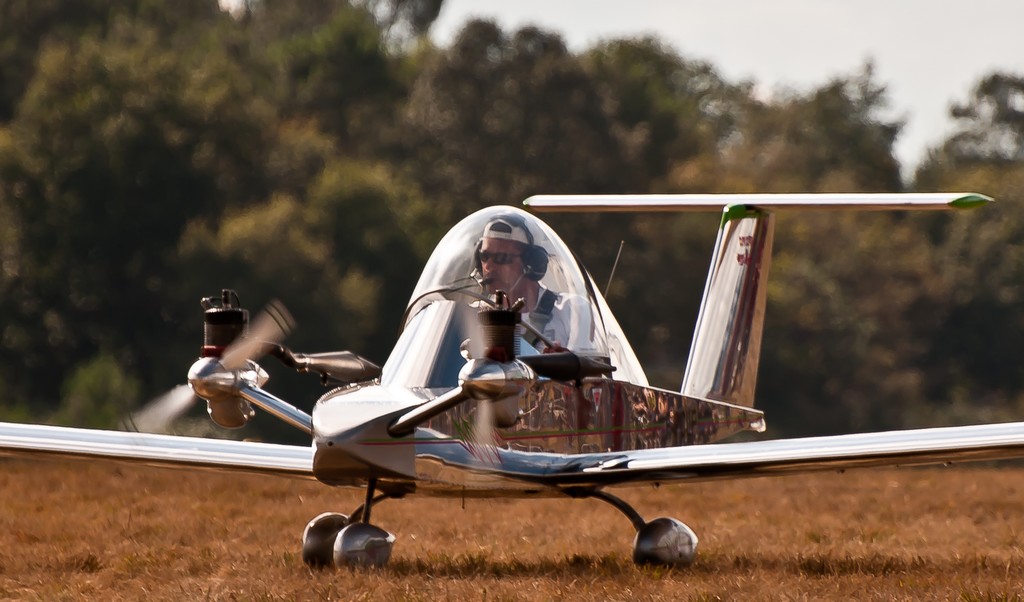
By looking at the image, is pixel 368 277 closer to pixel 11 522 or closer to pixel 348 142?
pixel 348 142

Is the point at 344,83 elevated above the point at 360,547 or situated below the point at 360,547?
above

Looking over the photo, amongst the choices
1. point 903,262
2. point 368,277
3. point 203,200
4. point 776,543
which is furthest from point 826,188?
point 776,543

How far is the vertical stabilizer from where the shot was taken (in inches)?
537

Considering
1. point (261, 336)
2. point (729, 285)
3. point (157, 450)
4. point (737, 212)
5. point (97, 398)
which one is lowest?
point (97, 398)

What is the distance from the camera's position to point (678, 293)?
4503 cm

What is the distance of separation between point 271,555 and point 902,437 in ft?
14.5

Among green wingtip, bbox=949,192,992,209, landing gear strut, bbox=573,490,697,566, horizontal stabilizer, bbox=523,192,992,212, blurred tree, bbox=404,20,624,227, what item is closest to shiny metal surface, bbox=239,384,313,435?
landing gear strut, bbox=573,490,697,566

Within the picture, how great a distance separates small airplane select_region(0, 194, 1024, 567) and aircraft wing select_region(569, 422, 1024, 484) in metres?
0.01

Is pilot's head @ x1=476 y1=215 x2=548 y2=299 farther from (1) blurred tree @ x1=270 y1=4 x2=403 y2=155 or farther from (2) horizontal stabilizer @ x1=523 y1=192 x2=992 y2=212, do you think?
(1) blurred tree @ x1=270 y1=4 x2=403 y2=155

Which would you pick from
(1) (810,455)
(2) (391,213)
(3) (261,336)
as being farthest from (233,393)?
(2) (391,213)

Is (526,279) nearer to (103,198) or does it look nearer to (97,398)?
(97,398)

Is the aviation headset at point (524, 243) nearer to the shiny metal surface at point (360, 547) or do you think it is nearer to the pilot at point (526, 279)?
the pilot at point (526, 279)

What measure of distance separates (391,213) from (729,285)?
3047 cm

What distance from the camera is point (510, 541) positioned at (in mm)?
12609
